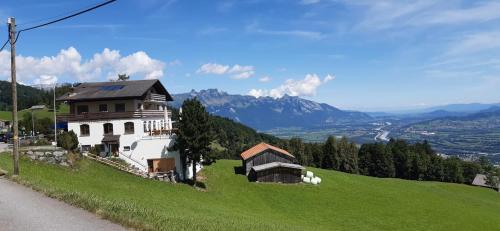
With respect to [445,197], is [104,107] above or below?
above

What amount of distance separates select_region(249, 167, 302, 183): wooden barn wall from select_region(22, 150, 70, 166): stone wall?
31928 mm

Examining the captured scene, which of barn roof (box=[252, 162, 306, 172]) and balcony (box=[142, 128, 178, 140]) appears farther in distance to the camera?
barn roof (box=[252, 162, 306, 172])

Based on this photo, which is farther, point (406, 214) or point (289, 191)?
point (289, 191)

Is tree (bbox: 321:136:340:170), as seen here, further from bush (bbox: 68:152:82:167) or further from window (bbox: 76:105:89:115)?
bush (bbox: 68:152:82:167)

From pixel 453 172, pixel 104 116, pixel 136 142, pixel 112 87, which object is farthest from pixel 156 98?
pixel 453 172

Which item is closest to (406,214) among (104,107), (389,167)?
(104,107)

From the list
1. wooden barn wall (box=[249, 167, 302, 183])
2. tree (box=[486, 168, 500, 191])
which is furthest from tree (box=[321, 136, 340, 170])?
wooden barn wall (box=[249, 167, 302, 183])

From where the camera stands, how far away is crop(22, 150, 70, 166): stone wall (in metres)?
42.6

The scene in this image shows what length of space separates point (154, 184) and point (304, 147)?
89.7 meters

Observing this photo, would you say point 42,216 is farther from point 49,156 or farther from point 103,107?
point 103,107

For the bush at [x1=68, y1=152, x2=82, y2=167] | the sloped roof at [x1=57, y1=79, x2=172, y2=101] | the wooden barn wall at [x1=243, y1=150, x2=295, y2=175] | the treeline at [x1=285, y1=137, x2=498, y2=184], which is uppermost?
the sloped roof at [x1=57, y1=79, x2=172, y2=101]

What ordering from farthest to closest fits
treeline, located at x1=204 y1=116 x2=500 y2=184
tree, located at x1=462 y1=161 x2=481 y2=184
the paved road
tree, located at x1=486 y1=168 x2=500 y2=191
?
tree, located at x1=462 y1=161 x2=481 y2=184
treeline, located at x1=204 y1=116 x2=500 y2=184
tree, located at x1=486 y1=168 x2=500 y2=191
the paved road

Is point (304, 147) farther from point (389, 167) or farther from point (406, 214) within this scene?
point (406, 214)

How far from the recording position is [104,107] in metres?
62.6
